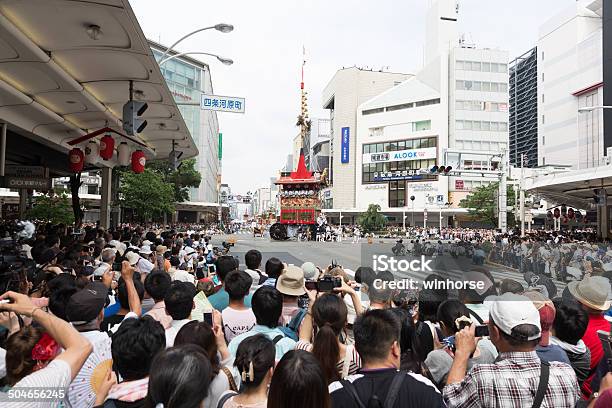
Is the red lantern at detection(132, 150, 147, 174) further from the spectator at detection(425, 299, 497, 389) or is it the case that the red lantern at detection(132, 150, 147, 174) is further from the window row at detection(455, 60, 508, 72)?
the window row at detection(455, 60, 508, 72)

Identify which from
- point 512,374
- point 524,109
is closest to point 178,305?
point 512,374

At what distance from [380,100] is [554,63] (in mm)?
24348

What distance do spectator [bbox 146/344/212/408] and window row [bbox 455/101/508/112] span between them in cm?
6749

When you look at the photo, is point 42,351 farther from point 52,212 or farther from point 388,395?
point 52,212

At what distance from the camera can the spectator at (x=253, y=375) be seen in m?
2.20

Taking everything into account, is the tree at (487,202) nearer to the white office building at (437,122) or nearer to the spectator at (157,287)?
the white office building at (437,122)

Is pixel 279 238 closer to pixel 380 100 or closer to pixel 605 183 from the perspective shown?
pixel 605 183

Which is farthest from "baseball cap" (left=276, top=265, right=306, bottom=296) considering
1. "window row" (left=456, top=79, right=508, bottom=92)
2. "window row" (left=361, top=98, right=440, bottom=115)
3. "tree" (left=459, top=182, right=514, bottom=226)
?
"window row" (left=361, top=98, right=440, bottom=115)

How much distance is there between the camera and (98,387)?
2.48 meters

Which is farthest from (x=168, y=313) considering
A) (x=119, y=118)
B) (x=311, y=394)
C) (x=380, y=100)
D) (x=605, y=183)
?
(x=380, y=100)

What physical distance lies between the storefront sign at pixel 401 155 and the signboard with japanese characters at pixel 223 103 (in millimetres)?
57317

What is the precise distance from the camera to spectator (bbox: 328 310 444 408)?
209 cm

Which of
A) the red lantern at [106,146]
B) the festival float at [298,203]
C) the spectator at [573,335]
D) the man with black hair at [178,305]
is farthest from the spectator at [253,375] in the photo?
the festival float at [298,203]

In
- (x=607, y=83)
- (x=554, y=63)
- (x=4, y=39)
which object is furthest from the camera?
(x=554, y=63)
